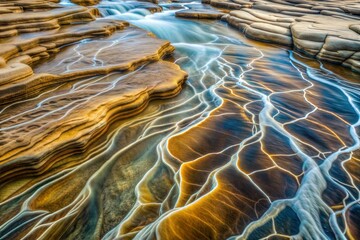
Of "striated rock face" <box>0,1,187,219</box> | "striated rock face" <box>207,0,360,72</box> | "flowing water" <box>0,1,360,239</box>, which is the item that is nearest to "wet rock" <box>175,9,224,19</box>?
"striated rock face" <box>207,0,360,72</box>

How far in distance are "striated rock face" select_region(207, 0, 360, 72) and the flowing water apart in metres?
1.74

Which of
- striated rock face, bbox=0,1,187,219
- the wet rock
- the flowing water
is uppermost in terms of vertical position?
striated rock face, bbox=0,1,187,219

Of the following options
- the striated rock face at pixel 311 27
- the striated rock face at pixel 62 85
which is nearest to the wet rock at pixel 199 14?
the striated rock face at pixel 311 27

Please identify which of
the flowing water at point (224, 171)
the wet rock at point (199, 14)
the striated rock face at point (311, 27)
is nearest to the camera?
the flowing water at point (224, 171)

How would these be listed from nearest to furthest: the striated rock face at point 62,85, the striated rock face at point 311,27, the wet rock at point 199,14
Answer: the striated rock face at point 62,85 < the striated rock face at point 311,27 < the wet rock at point 199,14

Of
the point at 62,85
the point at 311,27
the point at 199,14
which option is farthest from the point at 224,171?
the point at 199,14

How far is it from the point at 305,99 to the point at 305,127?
3.32 feet

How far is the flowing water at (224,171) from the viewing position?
2082mm

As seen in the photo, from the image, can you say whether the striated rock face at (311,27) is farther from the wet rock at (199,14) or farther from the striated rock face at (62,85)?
the striated rock face at (62,85)

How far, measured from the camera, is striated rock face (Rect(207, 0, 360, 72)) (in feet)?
20.5

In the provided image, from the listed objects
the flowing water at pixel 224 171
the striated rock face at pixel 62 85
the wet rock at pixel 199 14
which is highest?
the striated rock face at pixel 62 85

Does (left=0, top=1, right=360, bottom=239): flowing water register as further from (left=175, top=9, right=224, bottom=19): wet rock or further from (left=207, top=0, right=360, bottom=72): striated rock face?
(left=175, top=9, right=224, bottom=19): wet rock

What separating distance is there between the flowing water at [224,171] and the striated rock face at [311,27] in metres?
1.74

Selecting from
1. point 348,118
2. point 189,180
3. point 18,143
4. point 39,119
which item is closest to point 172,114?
point 189,180
